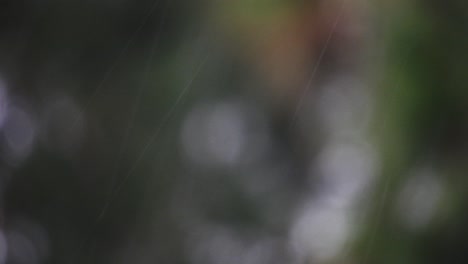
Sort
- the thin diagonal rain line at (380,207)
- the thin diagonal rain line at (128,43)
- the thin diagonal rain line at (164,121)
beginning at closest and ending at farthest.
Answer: the thin diagonal rain line at (380,207)
the thin diagonal rain line at (164,121)
the thin diagonal rain line at (128,43)

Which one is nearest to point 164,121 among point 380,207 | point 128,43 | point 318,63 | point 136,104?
point 136,104

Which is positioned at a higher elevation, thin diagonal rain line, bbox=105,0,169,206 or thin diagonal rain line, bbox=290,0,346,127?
thin diagonal rain line, bbox=290,0,346,127

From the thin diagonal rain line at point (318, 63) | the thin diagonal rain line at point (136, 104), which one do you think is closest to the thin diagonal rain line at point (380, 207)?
the thin diagonal rain line at point (318, 63)

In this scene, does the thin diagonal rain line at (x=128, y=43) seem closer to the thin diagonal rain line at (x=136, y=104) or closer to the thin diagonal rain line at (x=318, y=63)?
the thin diagonal rain line at (x=136, y=104)

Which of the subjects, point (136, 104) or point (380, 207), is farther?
point (136, 104)

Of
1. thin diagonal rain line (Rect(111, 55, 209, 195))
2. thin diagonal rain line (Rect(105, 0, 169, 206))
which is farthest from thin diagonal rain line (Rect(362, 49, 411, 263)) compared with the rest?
thin diagonal rain line (Rect(105, 0, 169, 206))

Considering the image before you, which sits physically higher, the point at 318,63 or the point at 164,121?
the point at 318,63

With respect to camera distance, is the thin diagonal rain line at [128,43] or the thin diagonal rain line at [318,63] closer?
the thin diagonal rain line at [318,63]

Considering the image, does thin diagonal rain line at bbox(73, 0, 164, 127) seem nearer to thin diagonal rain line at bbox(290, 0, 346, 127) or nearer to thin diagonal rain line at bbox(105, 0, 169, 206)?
thin diagonal rain line at bbox(105, 0, 169, 206)

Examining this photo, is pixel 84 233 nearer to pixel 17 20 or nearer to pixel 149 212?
pixel 149 212

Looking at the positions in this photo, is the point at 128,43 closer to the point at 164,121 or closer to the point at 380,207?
the point at 164,121

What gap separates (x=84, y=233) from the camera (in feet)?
4.37

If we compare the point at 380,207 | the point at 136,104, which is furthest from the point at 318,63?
the point at 136,104

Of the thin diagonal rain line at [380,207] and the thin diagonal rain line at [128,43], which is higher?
the thin diagonal rain line at [128,43]
